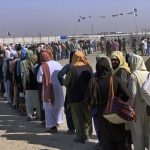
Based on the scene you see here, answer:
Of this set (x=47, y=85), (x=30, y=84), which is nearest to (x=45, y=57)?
(x=47, y=85)

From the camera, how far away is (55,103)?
10.5 meters

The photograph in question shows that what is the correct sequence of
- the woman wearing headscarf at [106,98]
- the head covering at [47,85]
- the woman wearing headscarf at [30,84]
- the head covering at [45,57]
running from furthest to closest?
the woman wearing headscarf at [30,84] < the head covering at [45,57] < the head covering at [47,85] < the woman wearing headscarf at [106,98]

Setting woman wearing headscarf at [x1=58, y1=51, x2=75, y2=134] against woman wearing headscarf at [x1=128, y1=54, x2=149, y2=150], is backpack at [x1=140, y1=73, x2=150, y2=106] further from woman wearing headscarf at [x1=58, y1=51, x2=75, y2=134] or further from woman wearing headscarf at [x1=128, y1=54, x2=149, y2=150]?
woman wearing headscarf at [x1=58, y1=51, x2=75, y2=134]

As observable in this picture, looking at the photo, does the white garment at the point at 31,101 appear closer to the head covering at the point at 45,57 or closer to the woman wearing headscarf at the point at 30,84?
the woman wearing headscarf at the point at 30,84

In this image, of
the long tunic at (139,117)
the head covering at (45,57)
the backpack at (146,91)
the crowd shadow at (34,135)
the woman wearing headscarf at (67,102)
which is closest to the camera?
the backpack at (146,91)

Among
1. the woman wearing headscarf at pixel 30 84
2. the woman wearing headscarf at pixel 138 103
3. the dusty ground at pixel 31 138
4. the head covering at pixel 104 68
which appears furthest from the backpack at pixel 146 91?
the woman wearing headscarf at pixel 30 84

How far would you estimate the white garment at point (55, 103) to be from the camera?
10336 mm

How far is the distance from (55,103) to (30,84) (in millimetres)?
1537

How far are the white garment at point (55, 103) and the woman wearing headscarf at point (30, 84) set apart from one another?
126cm

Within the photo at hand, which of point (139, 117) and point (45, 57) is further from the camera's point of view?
point (45, 57)

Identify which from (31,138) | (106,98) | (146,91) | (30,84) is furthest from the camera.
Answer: (30,84)

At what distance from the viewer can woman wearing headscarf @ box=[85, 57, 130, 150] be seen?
23.8ft

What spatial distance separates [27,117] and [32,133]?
6.12 ft

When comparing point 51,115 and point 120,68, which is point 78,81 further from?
point 51,115
